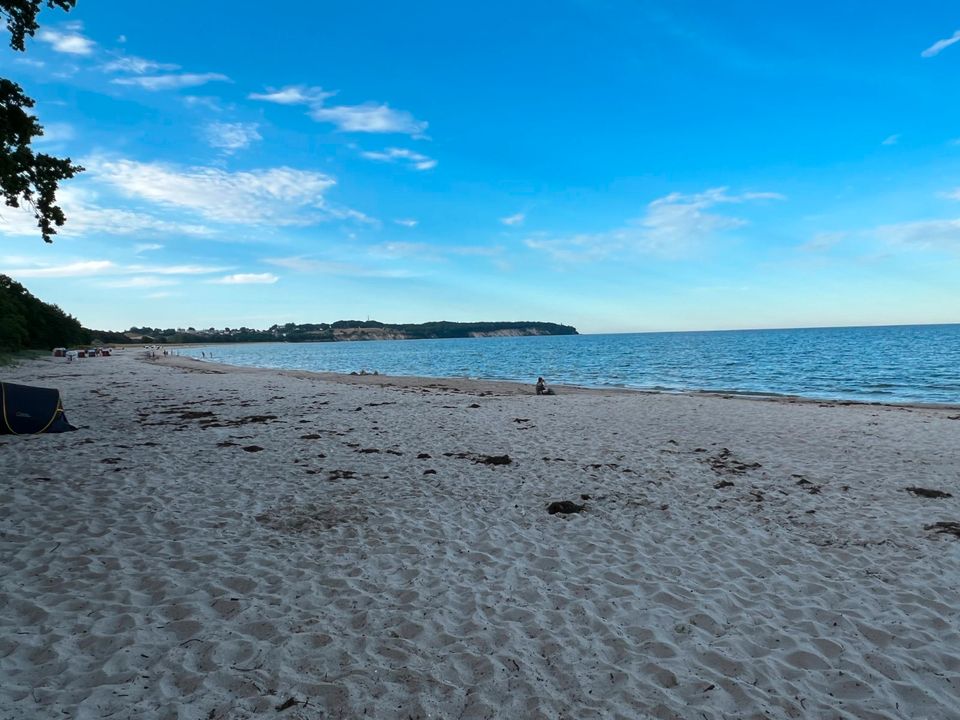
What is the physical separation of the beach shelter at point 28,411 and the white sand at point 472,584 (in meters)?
1.26

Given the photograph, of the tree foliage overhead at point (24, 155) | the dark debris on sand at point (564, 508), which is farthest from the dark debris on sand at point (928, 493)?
the tree foliage overhead at point (24, 155)

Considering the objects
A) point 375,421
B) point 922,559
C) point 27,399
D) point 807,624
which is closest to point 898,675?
point 807,624

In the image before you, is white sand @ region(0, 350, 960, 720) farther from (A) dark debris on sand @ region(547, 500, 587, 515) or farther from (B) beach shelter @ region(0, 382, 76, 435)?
(B) beach shelter @ region(0, 382, 76, 435)

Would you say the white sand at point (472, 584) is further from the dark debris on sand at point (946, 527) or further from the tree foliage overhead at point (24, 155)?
the tree foliage overhead at point (24, 155)

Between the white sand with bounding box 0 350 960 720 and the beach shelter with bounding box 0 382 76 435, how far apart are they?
126 cm

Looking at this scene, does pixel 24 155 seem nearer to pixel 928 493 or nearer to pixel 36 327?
pixel 928 493

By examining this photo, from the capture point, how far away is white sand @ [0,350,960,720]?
373cm

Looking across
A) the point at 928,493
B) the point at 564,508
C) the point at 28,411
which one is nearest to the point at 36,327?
the point at 28,411

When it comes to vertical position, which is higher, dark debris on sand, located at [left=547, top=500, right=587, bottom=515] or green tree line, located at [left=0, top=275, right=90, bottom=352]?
green tree line, located at [left=0, top=275, right=90, bottom=352]

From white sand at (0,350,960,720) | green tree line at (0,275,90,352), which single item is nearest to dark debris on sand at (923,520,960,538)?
white sand at (0,350,960,720)

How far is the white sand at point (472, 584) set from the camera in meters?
3.73

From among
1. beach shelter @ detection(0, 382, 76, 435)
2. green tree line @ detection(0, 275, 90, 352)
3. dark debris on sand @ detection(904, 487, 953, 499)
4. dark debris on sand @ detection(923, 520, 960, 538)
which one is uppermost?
green tree line @ detection(0, 275, 90, 352)

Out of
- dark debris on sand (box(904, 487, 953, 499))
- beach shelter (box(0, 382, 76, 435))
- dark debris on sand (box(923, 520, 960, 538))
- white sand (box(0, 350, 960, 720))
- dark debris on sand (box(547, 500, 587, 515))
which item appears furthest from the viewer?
beach shelter (box(0, 382, 76, 435))

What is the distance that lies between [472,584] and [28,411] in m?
13.4
